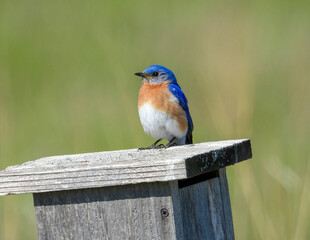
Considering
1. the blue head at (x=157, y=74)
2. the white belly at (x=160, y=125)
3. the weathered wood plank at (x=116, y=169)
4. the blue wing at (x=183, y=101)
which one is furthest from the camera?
the blue head at (x=157, y=74)

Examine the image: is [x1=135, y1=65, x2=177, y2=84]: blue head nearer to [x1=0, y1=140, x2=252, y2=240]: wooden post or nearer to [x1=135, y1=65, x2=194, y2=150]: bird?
[x1=135, y1=65, x2=194, y2=150]: bird

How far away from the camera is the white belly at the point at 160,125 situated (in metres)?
5.01

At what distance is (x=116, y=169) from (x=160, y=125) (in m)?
1.87

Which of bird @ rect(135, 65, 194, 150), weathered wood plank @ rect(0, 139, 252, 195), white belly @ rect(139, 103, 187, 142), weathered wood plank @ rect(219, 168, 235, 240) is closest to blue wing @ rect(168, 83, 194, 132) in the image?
bird @ rect(135, 65, 194, 150)

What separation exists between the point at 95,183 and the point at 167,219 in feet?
1.22

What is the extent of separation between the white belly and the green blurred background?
28cm

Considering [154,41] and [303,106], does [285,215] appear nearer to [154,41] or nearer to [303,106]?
[303,106]

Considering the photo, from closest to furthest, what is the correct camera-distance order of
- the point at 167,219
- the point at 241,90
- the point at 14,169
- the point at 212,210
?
the point at 167,219
the point at 14,169
the point at 212,210
the point at 241,90

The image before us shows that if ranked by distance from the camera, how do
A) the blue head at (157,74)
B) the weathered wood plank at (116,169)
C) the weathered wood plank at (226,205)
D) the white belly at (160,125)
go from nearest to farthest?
the weathered wood plank at (116,169), the weathered wood plank at (226,205), the white belly at (160,125), the blue head at (157,74)

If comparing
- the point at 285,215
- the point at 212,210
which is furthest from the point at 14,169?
the point at 285,215

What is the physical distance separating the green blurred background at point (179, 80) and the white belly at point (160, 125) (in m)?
0.28

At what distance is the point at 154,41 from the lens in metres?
8.38

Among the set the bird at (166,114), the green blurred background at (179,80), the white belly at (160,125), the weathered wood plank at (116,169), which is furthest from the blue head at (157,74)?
the weathered wood plank at (116,169)

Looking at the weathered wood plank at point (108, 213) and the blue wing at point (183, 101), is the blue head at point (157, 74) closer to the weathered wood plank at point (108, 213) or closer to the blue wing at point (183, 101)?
the blue wing at point (183, 101)
